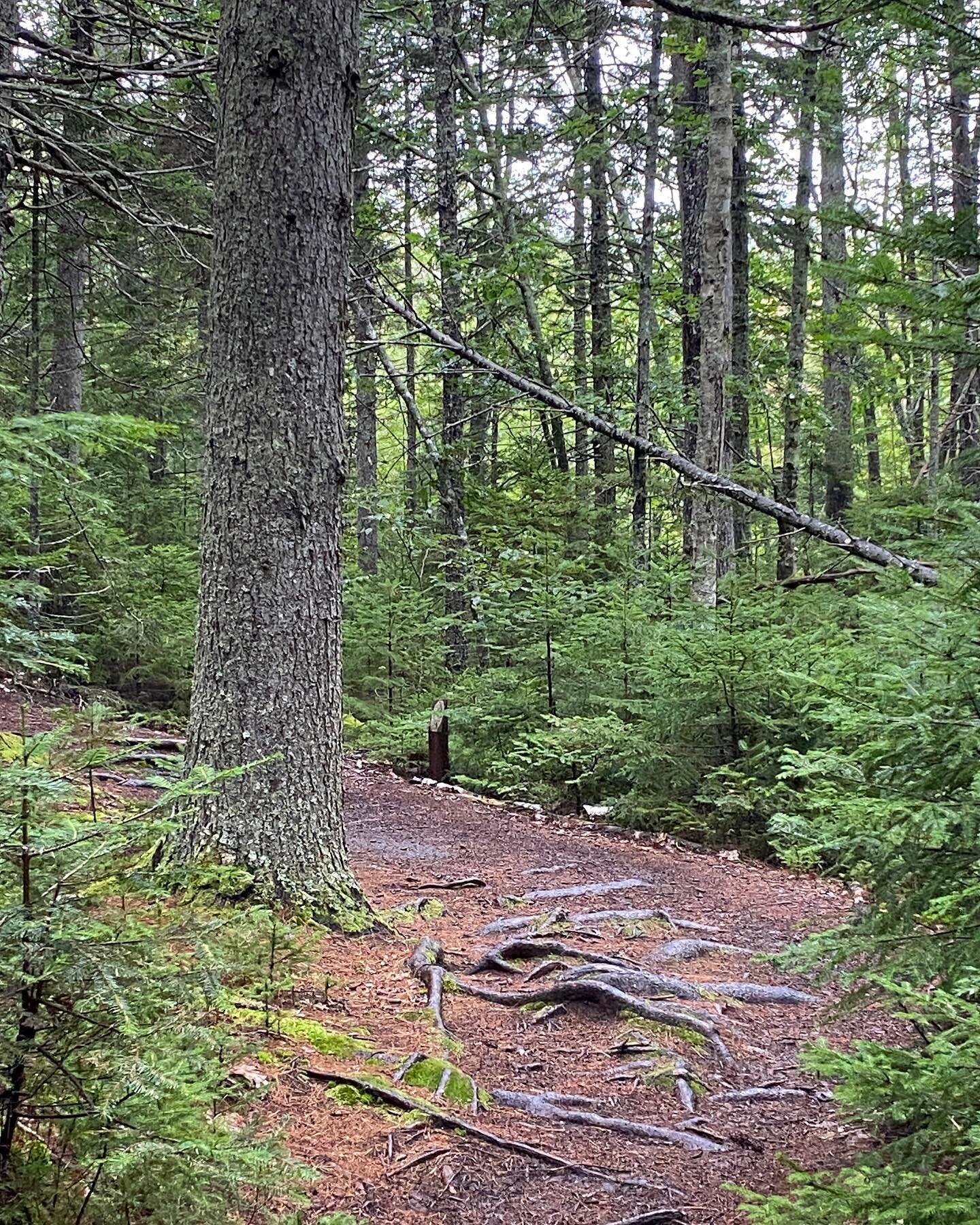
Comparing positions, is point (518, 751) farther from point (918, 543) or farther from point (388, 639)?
point (918, 543)

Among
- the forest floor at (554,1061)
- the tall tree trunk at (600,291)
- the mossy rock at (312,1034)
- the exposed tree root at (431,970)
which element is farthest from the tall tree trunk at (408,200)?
the mossy rock at (312,1034)

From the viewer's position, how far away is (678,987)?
14.7 feet

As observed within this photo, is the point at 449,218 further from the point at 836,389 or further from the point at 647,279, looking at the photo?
the point at 836,389

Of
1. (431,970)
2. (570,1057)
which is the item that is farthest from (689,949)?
(431,970)

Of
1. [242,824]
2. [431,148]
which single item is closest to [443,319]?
[431,148]

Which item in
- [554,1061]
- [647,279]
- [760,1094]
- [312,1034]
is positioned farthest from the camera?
[647,279]

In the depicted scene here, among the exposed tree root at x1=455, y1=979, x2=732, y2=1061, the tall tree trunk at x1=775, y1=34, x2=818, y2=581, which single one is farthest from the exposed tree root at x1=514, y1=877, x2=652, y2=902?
the tall tree trunk at x1=775, y1=34, x2=818, y2=581

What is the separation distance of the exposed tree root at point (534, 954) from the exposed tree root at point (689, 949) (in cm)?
27

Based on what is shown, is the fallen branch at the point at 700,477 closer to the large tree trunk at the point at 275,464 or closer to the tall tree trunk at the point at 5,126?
the tall tree trunk at the point at 5,126

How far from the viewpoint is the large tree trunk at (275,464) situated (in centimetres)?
442

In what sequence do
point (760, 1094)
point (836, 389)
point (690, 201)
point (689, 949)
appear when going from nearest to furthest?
point (760, 1094)
point (689, 949)
point (690, 201)
point (836, 389)

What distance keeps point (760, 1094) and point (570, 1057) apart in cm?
80

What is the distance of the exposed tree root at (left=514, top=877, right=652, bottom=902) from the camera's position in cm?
604

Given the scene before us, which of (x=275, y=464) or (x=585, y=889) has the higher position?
(x=275, y=464)
